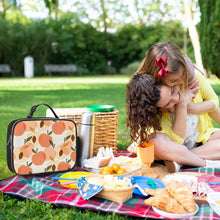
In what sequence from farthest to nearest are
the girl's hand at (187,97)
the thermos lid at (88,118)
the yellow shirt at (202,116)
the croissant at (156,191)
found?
1. the thermos lid at (88,118)
2. the yellow shirt at (202,116)
3. the girl's hand at (187,97)
4. the croissant at (156,191)

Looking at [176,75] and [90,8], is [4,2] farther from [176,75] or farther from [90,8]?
[176,75]

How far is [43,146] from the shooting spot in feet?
A: 7.55

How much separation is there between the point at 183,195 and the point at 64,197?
2.28 feet

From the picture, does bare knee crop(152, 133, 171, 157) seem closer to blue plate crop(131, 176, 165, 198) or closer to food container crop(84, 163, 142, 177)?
food container crop(84, 163, 142, 177)

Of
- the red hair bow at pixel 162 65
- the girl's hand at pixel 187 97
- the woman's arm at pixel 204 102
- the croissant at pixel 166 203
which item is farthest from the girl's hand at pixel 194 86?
the croissant at pixel 166 203

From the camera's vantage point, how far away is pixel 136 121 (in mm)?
2264

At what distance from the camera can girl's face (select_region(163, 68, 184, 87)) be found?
2.20 meters

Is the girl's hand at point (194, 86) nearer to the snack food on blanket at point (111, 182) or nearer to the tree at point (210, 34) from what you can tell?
the snack food on blanket at point (111, 182)

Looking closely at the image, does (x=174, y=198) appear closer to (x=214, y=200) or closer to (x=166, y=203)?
(x=166, y=203)

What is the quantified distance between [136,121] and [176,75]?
1.41ft

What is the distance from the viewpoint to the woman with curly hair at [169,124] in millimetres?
2199

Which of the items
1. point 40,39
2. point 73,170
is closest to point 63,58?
point 40,39

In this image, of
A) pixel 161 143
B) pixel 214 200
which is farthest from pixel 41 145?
pixel 214 200

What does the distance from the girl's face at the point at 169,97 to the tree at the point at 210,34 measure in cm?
589
